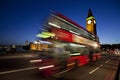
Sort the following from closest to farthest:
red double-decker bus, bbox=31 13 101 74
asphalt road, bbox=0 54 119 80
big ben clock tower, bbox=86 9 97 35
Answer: asphalt road, bbox=0 54 119 80 < red double-decker bus, bbox=31 13 101 74 < big ben clock tower, bbox=86 9 97 35

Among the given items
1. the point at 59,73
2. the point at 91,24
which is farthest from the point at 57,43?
the point at 91,24

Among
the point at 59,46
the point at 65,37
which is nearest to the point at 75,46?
the point at 65,37

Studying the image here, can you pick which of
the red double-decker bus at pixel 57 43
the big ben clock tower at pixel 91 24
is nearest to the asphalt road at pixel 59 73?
the red double-decker bus at pixel 57 43

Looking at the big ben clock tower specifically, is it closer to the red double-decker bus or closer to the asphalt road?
the asphalt road

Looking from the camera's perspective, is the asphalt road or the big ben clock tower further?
the big ben clock tower

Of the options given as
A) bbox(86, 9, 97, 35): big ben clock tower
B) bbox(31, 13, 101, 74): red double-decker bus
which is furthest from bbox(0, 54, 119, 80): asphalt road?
bbox(86, 9, 97, 35): big ben clock tower

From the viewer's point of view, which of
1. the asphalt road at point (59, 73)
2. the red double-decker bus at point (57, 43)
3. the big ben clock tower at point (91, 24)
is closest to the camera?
the asphalt road at point (59, 73)

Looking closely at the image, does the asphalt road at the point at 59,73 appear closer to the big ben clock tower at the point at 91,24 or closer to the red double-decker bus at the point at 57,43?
the red double-decker bus at the point at 57,43

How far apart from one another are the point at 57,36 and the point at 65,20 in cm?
228

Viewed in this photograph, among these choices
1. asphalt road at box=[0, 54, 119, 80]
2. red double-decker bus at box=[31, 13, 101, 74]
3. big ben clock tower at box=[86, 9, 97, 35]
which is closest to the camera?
asphalt road at box=[0, 54, 119, 80]

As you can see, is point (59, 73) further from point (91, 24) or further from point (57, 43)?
point (91, 24)

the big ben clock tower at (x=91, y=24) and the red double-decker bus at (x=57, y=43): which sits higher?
the big ben clock tower at (x=91, y=24)

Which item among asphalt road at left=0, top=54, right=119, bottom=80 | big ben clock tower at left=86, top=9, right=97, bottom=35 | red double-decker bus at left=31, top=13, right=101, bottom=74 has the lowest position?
asphalt road at left=0, top=54, right=119, bottom=80

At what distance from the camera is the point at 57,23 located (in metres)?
9.70
